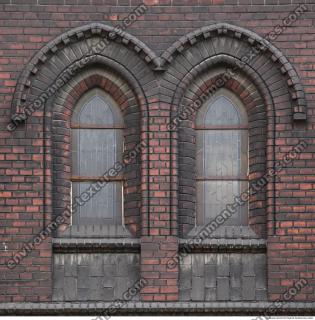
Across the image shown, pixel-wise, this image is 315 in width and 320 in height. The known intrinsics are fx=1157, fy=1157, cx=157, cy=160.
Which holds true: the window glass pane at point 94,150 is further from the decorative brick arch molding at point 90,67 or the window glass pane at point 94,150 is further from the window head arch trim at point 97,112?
the decorative brick arch molding at point 90,67

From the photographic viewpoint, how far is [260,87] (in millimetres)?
14461

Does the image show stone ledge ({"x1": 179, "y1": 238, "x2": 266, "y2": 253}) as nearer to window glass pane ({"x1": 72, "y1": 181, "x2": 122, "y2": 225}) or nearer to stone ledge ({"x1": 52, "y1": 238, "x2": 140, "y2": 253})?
stone ledge ({"x1": 52, "y1": 238, "x2": 140, "y2": 253})

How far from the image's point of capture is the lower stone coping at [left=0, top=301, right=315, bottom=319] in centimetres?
1397

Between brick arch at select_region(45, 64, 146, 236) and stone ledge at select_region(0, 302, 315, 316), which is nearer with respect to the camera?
stone ledge at select_region(0, 302, 315, 316)

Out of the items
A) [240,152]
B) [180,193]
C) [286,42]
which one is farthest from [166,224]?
[286,42]

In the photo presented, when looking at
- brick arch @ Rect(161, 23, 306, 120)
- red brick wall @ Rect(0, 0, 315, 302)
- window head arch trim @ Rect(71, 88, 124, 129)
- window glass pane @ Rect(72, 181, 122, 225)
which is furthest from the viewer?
window head arch trim @ Rect(71, 88, 124, 129)

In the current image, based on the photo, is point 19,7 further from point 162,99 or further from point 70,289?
point 70,289

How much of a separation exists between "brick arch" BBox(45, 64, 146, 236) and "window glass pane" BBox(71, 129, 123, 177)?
4.3 inches

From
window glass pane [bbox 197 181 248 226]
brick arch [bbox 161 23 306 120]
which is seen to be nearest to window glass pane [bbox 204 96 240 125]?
brick arch [bbox 161 23 306 120]

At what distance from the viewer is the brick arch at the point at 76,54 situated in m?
14.3

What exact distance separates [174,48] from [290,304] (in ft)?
11.3

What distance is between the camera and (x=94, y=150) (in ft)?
48.0

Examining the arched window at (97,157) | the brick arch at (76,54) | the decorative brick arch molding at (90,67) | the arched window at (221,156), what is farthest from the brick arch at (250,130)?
the arched window at (97,157)

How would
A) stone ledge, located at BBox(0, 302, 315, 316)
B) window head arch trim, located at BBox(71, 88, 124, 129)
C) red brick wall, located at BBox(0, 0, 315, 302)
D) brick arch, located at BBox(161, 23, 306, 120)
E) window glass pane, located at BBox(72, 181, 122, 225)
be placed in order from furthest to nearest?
window head arch trim, located at BBox(71, 88, 124, 129) → window glass pane, located at BBox(72, 181, 122, 225) → brick arch, located at BBox(161, 23, 306, 120) → red brick wall, located at BBox(0, 0, 315, 302) → stone ledge, located at BBox(0, 302, 315, 316)
